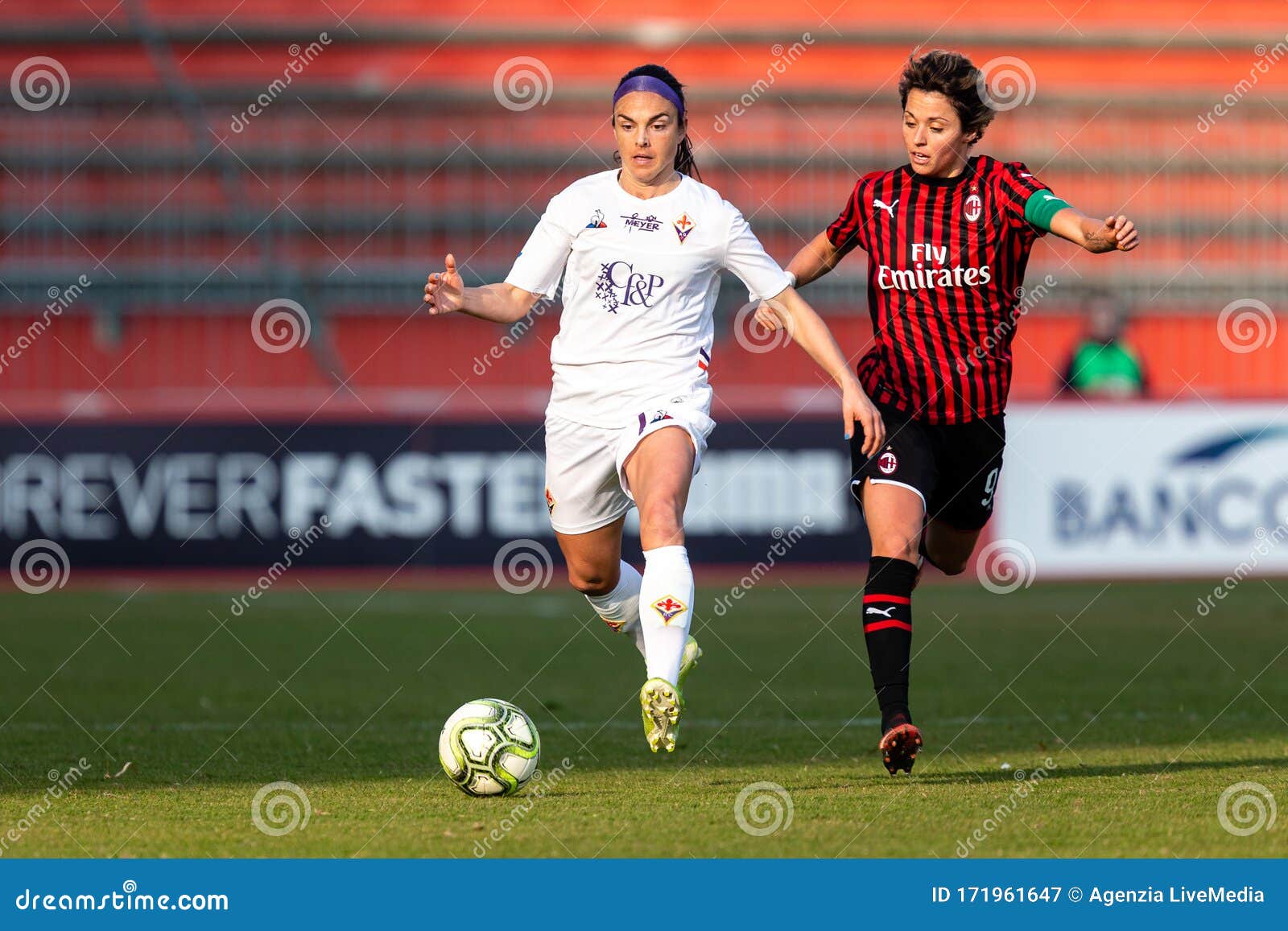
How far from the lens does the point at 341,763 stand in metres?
6.27

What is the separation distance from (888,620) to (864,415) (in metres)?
0.65

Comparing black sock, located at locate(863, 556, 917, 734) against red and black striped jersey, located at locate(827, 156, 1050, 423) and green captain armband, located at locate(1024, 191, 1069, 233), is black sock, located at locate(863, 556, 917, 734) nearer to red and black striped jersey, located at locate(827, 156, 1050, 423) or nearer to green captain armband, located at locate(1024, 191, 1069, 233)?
red and black striped jersey, located at locate(827, 156, 1050, 423)

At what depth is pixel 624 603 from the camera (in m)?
6.75

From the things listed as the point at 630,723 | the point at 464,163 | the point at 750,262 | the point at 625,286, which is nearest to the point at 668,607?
the point at 625,286

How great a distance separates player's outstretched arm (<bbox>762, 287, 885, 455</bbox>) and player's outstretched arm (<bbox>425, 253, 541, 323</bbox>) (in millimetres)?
820

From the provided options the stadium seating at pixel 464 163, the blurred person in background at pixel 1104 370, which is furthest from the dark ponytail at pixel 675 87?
the stadium seating at pixel 464 163

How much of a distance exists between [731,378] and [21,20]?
853 cm

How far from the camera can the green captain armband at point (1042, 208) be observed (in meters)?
5.84

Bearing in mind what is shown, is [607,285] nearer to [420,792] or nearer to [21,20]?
[420,792]

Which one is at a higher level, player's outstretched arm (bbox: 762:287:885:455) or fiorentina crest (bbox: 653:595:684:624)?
player's outstretched arm (bbox: 762:287:885:455)

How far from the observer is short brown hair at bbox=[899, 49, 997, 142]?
5.88 metres

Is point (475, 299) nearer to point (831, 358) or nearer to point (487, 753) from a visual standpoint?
point (831, 358)

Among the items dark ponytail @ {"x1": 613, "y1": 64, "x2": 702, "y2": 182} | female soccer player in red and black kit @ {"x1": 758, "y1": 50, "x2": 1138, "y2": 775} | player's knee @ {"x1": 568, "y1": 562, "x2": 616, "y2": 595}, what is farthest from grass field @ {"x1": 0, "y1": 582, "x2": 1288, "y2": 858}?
dark ponytail @ {"x1": 613, "y1": 64, "x2": 702, "y2": 182}

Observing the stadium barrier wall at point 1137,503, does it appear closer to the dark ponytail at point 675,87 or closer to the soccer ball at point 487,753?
the dark ponytail at point 675,87
